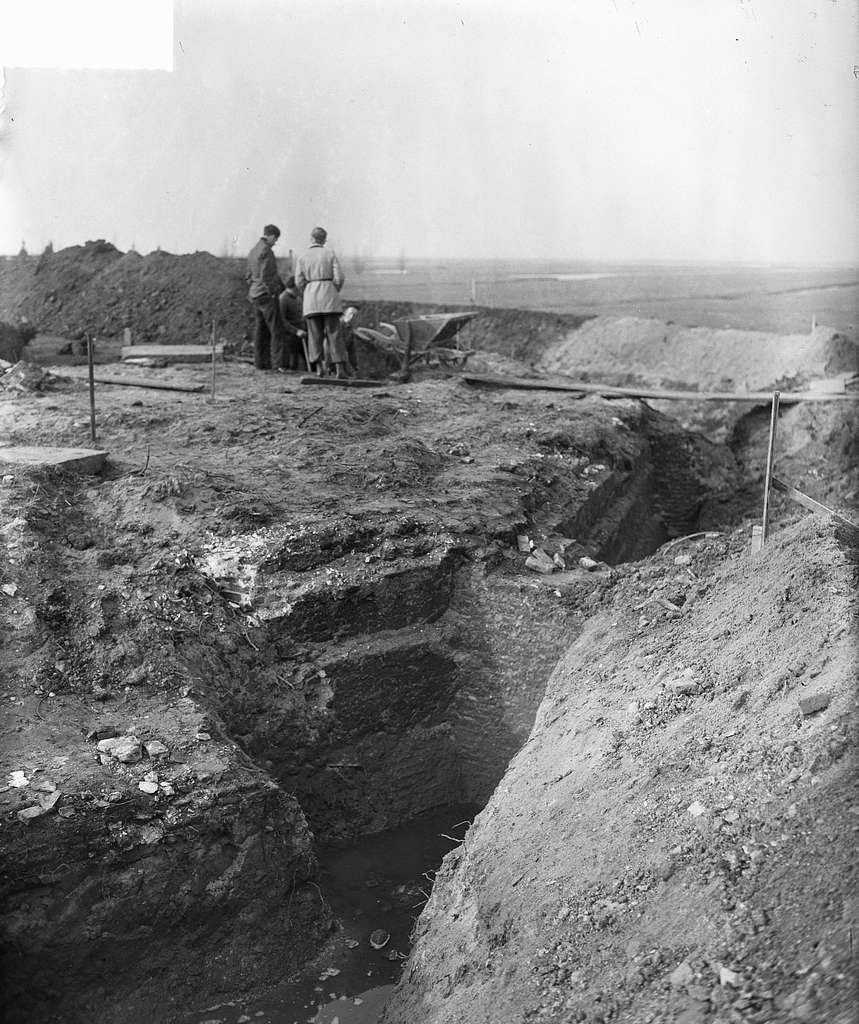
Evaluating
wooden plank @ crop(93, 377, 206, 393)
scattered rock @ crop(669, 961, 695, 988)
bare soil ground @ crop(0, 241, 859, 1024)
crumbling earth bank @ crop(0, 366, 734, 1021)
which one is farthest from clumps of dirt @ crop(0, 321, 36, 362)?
scattered rock @ crop(669, 961, 695, 988)

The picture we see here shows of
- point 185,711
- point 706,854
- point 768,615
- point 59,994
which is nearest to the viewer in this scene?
point 706,854

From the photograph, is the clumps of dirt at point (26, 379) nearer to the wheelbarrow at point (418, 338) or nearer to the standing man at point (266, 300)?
the standing man at point (266, 300)

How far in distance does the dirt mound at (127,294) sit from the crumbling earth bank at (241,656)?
410cm

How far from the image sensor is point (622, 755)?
400 cm

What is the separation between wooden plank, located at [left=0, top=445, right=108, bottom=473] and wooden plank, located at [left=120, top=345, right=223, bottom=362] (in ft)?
13.9

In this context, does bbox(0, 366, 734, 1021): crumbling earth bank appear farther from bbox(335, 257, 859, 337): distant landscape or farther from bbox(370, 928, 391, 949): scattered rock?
bbox(335, 257, 859, 337): distant landscape

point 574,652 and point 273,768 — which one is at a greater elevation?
point 574,652

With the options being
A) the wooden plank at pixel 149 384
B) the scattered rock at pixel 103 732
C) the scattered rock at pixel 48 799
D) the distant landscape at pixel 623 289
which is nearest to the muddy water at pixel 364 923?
the scattered rock at pixel 48 799

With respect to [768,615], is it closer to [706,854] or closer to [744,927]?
[706,854]

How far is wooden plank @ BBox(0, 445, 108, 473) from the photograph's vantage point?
5.98 m

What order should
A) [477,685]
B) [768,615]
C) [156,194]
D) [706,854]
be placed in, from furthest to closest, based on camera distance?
[156,194]
[477,685]
[768,615]
[706,854]

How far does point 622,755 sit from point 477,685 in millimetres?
1761

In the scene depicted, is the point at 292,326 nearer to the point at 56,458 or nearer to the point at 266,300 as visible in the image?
the point at 266,300

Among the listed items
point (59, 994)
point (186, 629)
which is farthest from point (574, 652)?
point (59, 994)
